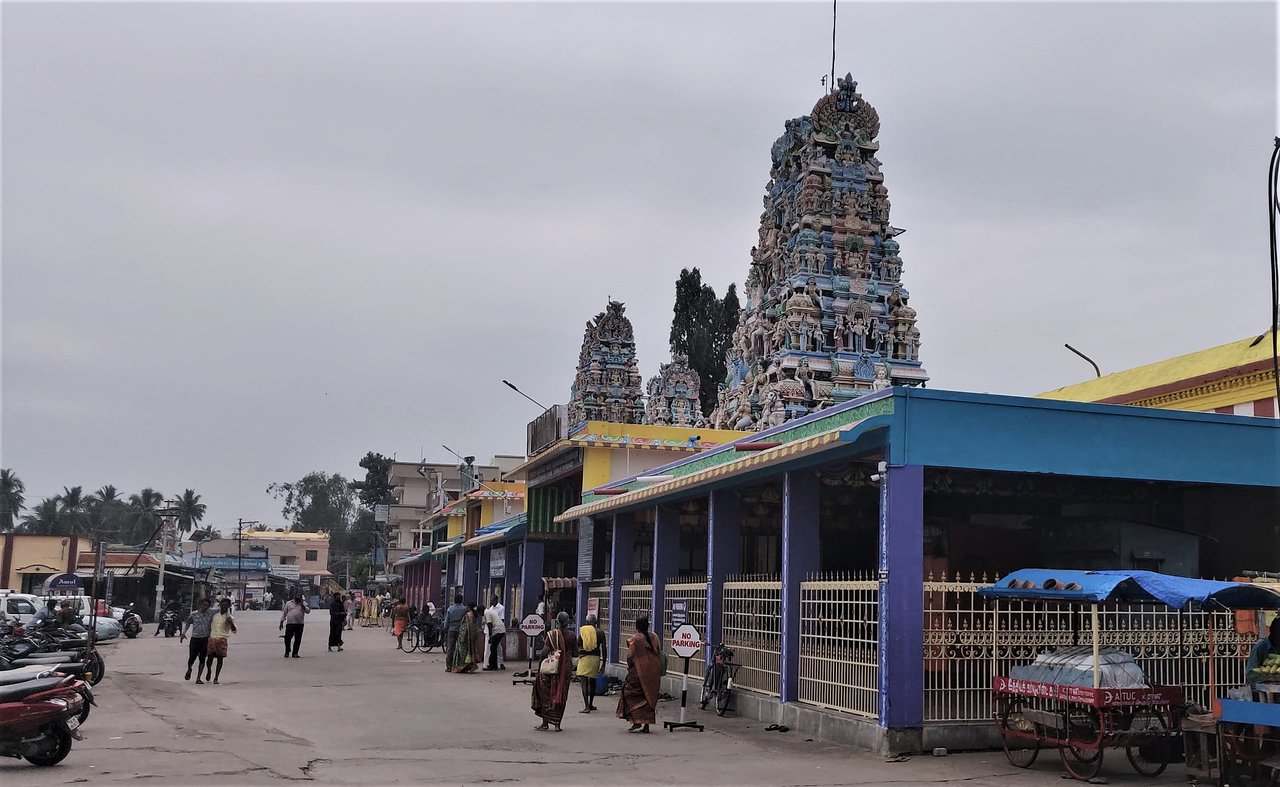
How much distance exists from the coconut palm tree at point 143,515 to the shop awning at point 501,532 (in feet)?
300

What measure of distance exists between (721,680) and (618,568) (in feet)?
19.5

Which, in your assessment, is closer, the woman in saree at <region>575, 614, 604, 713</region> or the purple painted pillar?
the woman in saree at <region>575, 614, 604, 713</region>

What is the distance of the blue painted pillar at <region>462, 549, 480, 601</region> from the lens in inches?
1515

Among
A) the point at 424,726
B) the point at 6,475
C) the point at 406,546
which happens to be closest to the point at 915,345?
the point at 424,726

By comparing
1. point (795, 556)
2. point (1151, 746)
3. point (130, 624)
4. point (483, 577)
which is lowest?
point (130, 624)

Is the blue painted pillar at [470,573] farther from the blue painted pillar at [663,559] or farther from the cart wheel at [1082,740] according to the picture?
the cart wheel at [1082,740]

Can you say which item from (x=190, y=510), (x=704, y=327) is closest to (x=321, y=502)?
(x=190, y=510)

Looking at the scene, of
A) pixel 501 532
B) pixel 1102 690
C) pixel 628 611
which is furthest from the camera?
pixel 501 532

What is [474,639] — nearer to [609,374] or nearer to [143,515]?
[609,374]

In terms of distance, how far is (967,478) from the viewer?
16078mm

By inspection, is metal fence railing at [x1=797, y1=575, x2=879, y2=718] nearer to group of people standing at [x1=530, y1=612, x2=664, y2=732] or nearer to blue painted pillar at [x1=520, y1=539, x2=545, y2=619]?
group of people standing at [x1=530, y1=612, x2=664, y2=732]

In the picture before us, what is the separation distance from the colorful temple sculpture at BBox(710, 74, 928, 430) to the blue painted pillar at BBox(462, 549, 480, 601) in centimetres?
1584

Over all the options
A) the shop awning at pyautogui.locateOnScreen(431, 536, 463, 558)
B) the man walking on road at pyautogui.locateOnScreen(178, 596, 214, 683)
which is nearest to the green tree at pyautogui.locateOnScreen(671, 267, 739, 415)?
the shop awning at pyautogui.locateOnScreen(431, 536, 463, 558)

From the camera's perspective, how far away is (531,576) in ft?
91.9
